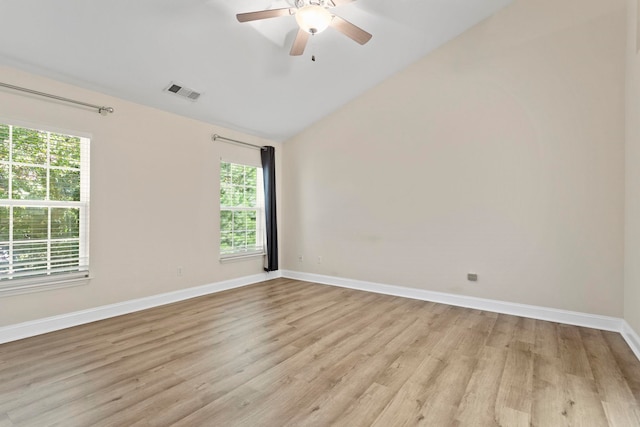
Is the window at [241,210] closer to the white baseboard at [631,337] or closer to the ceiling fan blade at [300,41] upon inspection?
the ceiling fan blade at [300,41]

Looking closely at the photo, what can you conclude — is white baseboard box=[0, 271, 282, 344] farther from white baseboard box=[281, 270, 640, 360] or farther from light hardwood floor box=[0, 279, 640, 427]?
white baseboard box=[281, 270, 640, 360]

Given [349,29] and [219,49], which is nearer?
[349,29]

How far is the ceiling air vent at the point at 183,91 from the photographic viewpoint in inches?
146

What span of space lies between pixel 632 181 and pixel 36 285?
19.2 feet

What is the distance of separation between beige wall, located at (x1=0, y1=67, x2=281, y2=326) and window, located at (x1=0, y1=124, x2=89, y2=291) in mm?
111

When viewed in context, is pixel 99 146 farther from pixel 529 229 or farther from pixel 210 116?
pixel 529 229

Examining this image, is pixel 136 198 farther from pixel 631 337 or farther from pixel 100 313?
pixel 631 337

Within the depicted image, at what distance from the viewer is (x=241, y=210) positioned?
5.30 meters

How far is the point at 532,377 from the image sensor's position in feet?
7.58

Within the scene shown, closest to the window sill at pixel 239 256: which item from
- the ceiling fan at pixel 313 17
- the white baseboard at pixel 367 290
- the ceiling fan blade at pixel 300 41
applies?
the white baseboard at pixel 367 290

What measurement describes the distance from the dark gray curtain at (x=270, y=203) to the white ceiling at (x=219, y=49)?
696 mm

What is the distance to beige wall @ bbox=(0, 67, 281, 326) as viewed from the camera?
125 inches

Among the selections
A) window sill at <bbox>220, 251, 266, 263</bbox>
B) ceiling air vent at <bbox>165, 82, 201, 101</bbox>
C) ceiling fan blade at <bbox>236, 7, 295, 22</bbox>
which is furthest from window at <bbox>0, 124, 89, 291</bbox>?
ceiling fan blade at <bbox>236, 7, 295, 22</bbox>

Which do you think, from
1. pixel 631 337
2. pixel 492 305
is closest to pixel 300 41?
pixel 492 305
